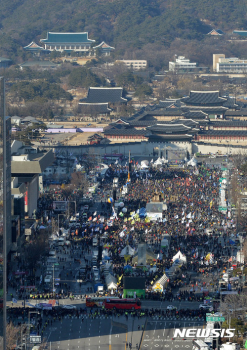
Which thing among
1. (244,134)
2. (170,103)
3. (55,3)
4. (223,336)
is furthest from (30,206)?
(55,3)

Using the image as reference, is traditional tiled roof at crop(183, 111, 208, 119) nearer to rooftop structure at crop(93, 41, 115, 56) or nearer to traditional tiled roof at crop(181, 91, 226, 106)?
traditional tiled roof at crop(181, 91, 226, 106)

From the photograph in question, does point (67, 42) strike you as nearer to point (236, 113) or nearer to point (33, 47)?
point (33, 47)

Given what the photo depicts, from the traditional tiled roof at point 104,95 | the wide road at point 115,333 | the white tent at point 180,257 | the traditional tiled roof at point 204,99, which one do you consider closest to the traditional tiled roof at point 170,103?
the traditional tiled roof at point 204,99

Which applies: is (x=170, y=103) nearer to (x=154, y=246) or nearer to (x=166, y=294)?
(x=154, y=246)

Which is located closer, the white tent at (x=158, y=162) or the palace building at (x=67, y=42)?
the white tent at (x=158, y=162)

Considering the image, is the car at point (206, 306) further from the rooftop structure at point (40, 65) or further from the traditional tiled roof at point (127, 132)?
the rooftop structure at point (40, 65)

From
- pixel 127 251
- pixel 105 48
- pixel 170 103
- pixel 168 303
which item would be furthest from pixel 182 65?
pixel 168 303
